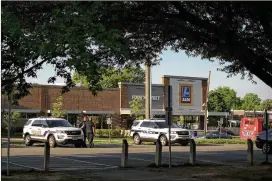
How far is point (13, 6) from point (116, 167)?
25.0 feet

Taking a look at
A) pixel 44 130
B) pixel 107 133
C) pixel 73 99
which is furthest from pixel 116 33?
pixel 73 99

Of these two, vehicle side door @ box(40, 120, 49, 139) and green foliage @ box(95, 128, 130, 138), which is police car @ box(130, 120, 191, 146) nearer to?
vehicle side door @ box(40, 120, 49, 139)

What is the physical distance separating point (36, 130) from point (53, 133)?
64.4 inches

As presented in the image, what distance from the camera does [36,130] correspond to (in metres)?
29.1

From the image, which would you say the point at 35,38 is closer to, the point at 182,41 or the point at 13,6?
the point at 13,6

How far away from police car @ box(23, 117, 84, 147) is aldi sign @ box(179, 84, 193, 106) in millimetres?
32709

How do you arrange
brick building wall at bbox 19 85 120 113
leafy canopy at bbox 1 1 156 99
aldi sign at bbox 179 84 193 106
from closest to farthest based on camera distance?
leafy canopy at bbox 1 1 156 99, brick building wall at bbox 19 85 120 113, aldi sign at bbox 179 84 193 106

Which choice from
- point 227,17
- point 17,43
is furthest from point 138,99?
point 17,43

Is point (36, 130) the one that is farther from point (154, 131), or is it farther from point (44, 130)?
point (154, 131)

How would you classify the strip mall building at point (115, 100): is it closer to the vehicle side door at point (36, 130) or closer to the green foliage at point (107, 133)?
the green foliage at point (107, 133)

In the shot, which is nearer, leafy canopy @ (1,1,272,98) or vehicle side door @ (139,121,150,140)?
leafy canopy @ (1,1,272,98)

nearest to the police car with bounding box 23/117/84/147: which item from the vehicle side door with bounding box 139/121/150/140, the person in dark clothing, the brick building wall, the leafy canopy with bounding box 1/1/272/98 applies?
the person in dark clothing

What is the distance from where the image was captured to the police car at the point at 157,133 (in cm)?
3091

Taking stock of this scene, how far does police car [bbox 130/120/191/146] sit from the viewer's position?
30906 millimetres
